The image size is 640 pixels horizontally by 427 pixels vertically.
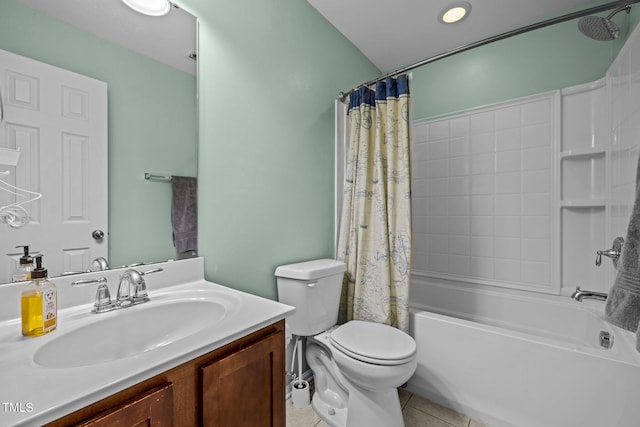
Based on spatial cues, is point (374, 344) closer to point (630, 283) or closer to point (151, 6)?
point (630, 283)

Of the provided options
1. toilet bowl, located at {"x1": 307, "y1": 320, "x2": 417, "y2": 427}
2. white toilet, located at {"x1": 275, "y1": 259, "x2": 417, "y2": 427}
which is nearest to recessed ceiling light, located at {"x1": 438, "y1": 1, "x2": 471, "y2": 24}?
white toilet, located at {"x1": 275, "y1": 259, "x2": 417, "y2": 427}

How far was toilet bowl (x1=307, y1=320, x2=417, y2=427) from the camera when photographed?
1.25 meters

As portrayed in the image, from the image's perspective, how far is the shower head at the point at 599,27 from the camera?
141 cm

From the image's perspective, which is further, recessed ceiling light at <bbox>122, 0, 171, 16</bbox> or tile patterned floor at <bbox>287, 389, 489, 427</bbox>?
tile patterned floor at <bbox>287, 389, 489, 427</bbox>

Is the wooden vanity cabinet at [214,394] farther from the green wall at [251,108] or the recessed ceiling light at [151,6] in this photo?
the recessed ceiling light at [151,6]

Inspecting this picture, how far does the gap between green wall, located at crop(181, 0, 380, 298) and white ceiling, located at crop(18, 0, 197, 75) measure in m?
0.07

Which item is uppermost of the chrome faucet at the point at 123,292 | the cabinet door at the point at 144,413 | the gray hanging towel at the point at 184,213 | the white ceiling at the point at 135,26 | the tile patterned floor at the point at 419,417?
the white ceiling at the point at 135,26

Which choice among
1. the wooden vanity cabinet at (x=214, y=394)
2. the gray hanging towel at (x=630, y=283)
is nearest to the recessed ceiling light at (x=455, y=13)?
the gray hanging towel at (x=630, y=283)

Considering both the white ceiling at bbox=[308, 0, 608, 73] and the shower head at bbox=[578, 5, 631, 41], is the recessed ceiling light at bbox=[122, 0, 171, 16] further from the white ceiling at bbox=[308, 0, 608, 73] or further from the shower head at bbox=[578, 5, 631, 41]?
the shower head at bbox=[578, 5, 631, 41]

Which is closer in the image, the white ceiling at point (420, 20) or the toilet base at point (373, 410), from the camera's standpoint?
the toilet base at point (373, 410)

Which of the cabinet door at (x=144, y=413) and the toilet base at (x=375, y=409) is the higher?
the cabinet door at (x=144, y=413)

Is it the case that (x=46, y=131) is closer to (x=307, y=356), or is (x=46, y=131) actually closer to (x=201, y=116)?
(x=201, y=116)

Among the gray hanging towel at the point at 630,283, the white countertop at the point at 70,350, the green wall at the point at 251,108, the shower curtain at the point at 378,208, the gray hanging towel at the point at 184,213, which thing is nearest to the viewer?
the white countertop at the point at 70,350

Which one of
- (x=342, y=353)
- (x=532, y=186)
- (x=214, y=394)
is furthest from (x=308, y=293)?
(x=532, y=186)
